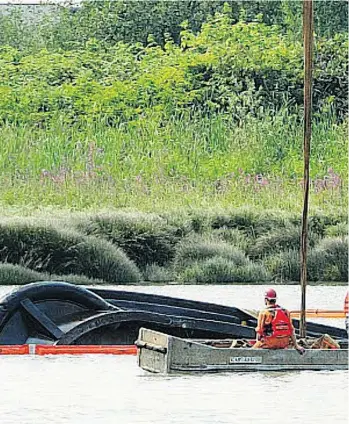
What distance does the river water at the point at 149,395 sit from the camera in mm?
14426

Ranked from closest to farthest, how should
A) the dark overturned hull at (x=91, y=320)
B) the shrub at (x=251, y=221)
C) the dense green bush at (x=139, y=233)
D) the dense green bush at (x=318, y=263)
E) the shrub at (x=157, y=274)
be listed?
the dark overturned hull at (x=91, y=320), the dense green bush at (x=318, y=263), the shrub at (x=157, y=274), the dense green bush at (x=139, y=233), the shrub at (x=251, y=221)

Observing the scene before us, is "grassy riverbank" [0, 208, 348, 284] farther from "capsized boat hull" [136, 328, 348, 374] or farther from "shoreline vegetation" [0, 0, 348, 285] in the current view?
"capsized boat hull" [136, 328, 348, 374]

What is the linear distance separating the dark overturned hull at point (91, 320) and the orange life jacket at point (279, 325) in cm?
156

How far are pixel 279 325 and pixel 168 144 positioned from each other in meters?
20.6

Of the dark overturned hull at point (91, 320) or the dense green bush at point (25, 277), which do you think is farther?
the dense green bush at point (25, 277)

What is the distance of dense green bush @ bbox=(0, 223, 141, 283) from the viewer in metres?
31.4

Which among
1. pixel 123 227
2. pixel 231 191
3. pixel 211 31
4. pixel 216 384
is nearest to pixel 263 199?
pixel 231 191

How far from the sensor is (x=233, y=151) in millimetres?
36219

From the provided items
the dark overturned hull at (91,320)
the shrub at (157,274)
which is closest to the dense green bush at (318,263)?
the shrub at (157,274)

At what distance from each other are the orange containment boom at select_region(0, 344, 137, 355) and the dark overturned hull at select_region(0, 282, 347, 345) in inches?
2.6

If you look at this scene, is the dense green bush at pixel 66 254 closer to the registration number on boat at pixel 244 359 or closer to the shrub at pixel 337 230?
the shrub at pixel 337 230

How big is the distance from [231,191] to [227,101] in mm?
3163

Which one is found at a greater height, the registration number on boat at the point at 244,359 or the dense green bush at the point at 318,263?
the dense green bush at the point at 318,263

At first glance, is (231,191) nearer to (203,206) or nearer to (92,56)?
(203,206)
